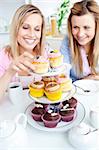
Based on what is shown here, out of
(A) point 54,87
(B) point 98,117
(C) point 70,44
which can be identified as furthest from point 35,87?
(C) point 70,44

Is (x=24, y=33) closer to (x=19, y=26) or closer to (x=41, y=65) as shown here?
(x=19, y=26)

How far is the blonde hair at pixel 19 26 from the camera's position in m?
1.51

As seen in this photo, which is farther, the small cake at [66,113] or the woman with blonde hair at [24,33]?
the woman with blonde hair at [24,33]

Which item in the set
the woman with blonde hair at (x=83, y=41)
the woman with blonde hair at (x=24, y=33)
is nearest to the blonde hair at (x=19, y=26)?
the woman with blonde hair at (x=24, y=33)

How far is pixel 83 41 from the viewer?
1.66 m

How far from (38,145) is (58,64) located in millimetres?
343

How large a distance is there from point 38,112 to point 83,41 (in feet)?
2.50

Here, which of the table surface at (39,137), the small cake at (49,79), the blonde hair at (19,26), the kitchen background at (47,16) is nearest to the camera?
the table surface at (39,137)

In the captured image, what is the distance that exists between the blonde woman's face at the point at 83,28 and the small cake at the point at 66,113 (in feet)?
2.23

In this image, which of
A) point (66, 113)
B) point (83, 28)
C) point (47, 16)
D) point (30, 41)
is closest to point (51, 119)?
point (66, 113)

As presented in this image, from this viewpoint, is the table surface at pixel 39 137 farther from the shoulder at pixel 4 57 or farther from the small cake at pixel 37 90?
the shoulder at pixel 4 57

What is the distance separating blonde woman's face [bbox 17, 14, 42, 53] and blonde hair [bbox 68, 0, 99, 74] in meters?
0.24

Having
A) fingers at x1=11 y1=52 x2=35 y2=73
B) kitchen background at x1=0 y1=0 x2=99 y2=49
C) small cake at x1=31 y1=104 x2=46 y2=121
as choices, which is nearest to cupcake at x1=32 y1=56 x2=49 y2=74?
fingers at x1=11 y1=52 x2=35 y2=73

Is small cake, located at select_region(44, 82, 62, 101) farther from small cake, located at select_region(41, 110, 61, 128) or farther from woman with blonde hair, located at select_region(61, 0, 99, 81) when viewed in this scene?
woman with blonde hair, located at select_region(61, 0, 99, 81)
